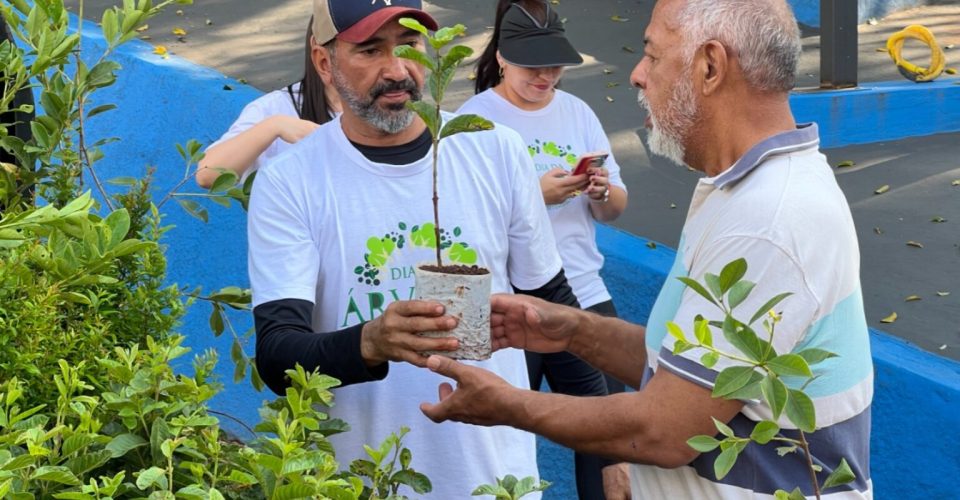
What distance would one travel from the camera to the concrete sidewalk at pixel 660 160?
5.44 meters

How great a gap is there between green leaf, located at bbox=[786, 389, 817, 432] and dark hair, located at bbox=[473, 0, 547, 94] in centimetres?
346

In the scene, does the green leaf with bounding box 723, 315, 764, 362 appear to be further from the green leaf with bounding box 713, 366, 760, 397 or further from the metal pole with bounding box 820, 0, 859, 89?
the metal pole with bounding box 820, 0, 859, 89

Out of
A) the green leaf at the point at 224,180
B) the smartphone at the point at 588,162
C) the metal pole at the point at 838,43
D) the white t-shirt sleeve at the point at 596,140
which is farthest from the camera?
the metal pole at the point at 838,43

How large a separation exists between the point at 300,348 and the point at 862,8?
→ 8428mm

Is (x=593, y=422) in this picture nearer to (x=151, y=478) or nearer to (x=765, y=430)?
(x=765, y=430)

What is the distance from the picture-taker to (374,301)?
2807 mm

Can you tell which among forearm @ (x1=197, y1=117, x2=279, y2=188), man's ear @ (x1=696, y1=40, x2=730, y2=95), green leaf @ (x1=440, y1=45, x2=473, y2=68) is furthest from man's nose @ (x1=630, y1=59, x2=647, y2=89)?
forearm @ (x1=197, y1=117, x2=279, y2=188)

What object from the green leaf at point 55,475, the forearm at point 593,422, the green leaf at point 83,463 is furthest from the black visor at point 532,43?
the green leaf at point 55,475

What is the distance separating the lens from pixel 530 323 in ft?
8.80

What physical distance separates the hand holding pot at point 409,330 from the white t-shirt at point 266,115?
63.1 inches

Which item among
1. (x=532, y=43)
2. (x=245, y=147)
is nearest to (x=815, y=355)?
(x=245, y=147)

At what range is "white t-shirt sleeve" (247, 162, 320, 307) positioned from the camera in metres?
2.72

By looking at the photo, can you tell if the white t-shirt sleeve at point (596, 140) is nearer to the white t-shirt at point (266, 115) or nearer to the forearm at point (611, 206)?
the forearm at point (611, 206)

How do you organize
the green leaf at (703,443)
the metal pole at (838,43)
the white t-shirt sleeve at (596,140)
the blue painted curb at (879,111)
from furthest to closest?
1. the metal pole at (838,43)
2. the blue painted curb at (879,111)
3. the white t-shirt sleeve at (596,140)
4. the green leaf at (703,443)
